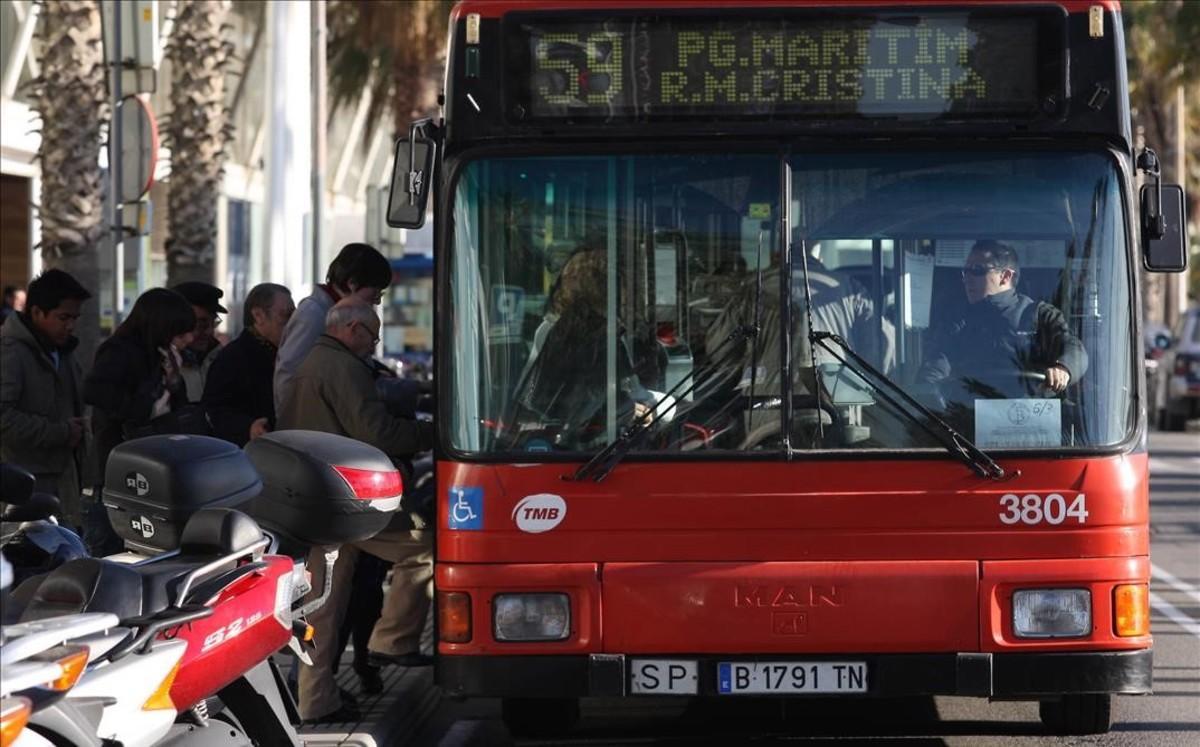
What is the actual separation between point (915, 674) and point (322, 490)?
2.36 metres

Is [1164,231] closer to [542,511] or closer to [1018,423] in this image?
[1018,423]

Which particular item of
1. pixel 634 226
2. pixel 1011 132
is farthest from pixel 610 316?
pixel 1011 132

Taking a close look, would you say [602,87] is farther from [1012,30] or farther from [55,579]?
[55,579]

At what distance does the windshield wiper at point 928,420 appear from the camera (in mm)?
6785

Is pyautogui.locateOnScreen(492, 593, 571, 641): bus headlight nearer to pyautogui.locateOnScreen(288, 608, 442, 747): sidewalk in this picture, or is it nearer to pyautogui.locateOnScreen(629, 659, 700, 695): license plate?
pyautogui.locateOnScreen(629, 659, 700, 695): license plate

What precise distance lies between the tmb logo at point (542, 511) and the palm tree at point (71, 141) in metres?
9.64

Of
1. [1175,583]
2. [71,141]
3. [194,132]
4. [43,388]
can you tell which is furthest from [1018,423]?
[194,132]

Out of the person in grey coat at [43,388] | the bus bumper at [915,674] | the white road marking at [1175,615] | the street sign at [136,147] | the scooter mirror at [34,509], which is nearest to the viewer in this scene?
the scooter mirror at [34,509]

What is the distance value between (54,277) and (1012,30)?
4.65 meters

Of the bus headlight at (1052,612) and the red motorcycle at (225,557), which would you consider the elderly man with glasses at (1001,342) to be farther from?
the red motorcycle at (225,557)

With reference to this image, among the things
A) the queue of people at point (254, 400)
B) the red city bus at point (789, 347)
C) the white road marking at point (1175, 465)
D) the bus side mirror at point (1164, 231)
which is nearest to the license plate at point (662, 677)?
the red city bus at point (789, 347)

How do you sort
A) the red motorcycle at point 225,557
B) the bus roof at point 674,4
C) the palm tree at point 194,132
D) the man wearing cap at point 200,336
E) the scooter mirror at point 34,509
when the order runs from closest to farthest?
Answer: the red motorcycle at point 225,557 → the scooter mirror at point 34,509 → the bus roof at point 674,4 → the man wearing cap at point 200,336 → the palm tree at point 194,132

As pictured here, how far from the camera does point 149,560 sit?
4938mm

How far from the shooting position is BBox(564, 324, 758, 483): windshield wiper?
22.4 feet
